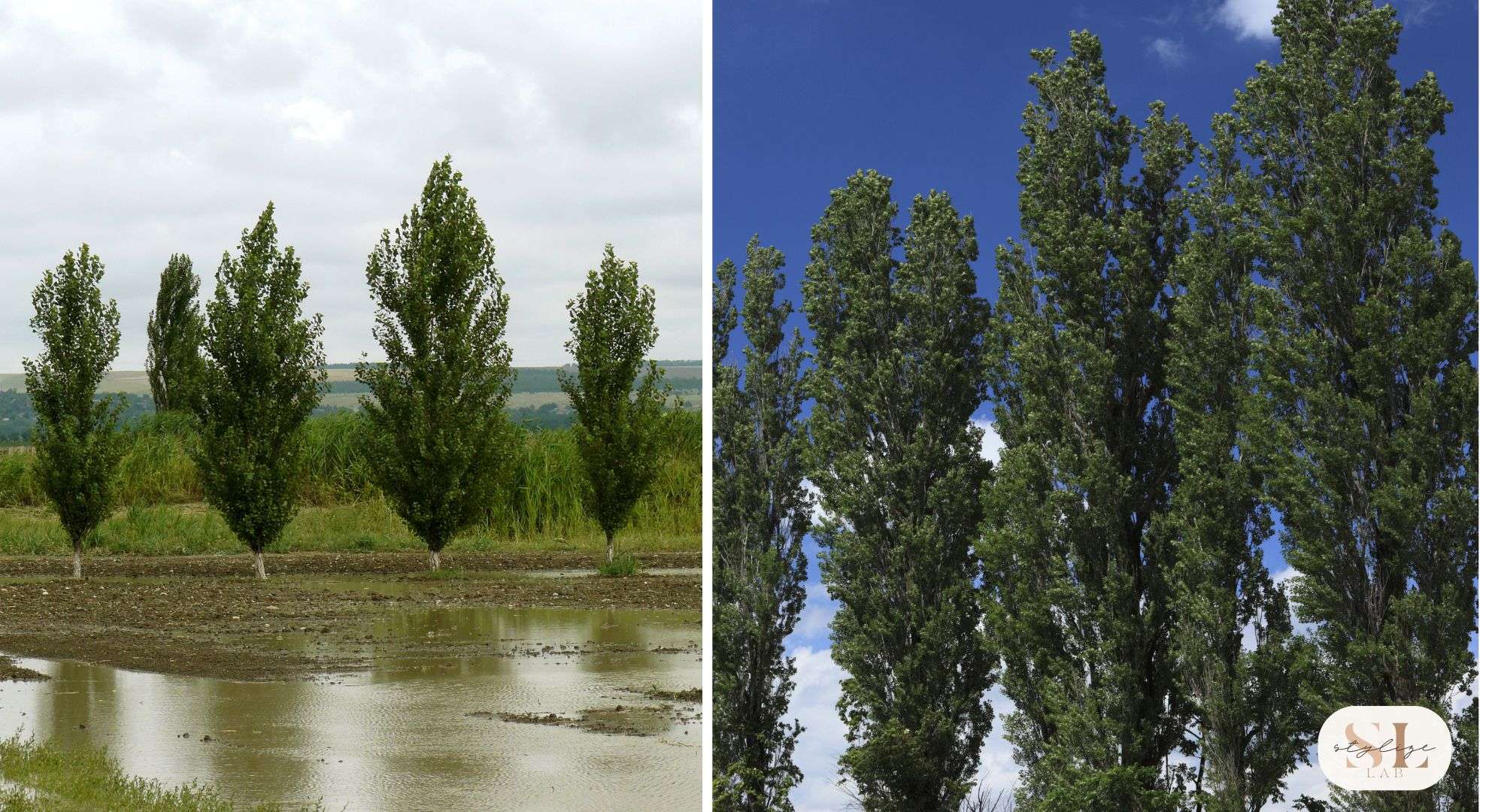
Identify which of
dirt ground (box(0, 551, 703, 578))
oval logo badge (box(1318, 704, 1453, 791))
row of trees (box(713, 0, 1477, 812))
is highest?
row of trees (box(713, 0, 1477, 812))

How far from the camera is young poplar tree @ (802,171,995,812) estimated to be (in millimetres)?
7047

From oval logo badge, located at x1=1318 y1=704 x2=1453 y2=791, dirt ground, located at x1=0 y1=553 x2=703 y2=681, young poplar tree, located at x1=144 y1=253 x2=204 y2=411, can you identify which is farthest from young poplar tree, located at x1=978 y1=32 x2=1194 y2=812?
young poplar tree, located at x1=144 y1=253 x2=204 y2=411

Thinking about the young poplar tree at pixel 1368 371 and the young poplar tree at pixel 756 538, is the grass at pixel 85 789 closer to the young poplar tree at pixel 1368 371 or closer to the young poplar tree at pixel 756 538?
the young poplar tree at pixel 756 538

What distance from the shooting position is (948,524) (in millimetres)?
7195

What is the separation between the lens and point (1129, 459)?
6566mm

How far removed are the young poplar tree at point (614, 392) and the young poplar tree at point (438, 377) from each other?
962 millimetres

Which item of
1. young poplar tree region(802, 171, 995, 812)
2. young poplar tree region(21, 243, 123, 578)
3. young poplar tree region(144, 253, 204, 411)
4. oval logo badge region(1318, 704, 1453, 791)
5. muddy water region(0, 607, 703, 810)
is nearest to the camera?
oval logo badge region(1318, 704, 1453, 791)

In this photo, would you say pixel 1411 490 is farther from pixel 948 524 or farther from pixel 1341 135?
pixel 948 524

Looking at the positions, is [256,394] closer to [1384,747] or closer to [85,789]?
[85,789]

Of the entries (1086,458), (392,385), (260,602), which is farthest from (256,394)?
(1086,458)

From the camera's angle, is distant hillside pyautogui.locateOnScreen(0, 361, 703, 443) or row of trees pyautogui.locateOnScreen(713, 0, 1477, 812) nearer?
→ row of trees pyautogui.locateOnScreen(713, 0, 1477, 812)

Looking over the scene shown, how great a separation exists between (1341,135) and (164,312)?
66.5ft

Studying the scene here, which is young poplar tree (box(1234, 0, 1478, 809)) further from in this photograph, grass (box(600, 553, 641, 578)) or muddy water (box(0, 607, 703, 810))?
grass (box(600, 553, 641, 578))

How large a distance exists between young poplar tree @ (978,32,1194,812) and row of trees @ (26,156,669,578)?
320 inches
